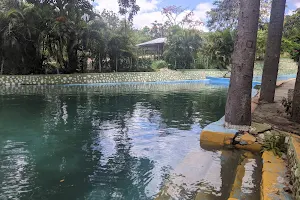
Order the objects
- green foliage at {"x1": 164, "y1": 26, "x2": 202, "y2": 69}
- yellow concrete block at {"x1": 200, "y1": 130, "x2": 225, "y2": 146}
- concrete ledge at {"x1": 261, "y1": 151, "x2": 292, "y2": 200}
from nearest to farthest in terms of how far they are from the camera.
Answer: concrete ledge at {"x1": 261, "y1": 151, "x2": 292, "y2": 200}
yellow concrete block at {"x1": 200, "y1": 130, "x2": 225, "y2": 146}
green foliage at {"x1": 164, "y1": 26, "x2": 202, "y2": 69}

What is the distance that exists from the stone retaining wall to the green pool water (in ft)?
28.3

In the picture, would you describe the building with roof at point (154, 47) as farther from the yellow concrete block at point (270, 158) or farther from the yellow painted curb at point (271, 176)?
the yellow painted curb at point (271, 176)

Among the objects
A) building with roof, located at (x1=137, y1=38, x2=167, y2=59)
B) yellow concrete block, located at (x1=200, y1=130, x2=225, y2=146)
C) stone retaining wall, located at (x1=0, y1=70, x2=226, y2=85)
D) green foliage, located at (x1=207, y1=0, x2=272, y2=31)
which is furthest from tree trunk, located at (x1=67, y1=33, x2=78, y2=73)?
green foliage, located at (x1=207, y1=0, x2=272, y2=31)

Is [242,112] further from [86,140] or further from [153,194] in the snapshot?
[86,140]

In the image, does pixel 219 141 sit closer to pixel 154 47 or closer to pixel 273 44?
pixel 273 44

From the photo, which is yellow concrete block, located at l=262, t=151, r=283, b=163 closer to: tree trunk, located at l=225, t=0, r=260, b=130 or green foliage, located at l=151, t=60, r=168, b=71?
tree trunk, located at l=225, t=0, r=260, b=130

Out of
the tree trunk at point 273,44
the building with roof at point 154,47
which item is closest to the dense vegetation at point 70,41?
the building with roof at point 154,47

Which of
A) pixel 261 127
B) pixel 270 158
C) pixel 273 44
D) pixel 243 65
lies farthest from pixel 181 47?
pixel 270 158

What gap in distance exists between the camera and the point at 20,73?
57.3 ft

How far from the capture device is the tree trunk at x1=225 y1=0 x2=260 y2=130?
4734mm

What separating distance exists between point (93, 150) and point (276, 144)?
122 inches

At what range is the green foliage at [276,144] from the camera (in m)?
4.04

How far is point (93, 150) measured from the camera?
4.91m

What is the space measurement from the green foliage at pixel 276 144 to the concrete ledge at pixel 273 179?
0.62 ft
